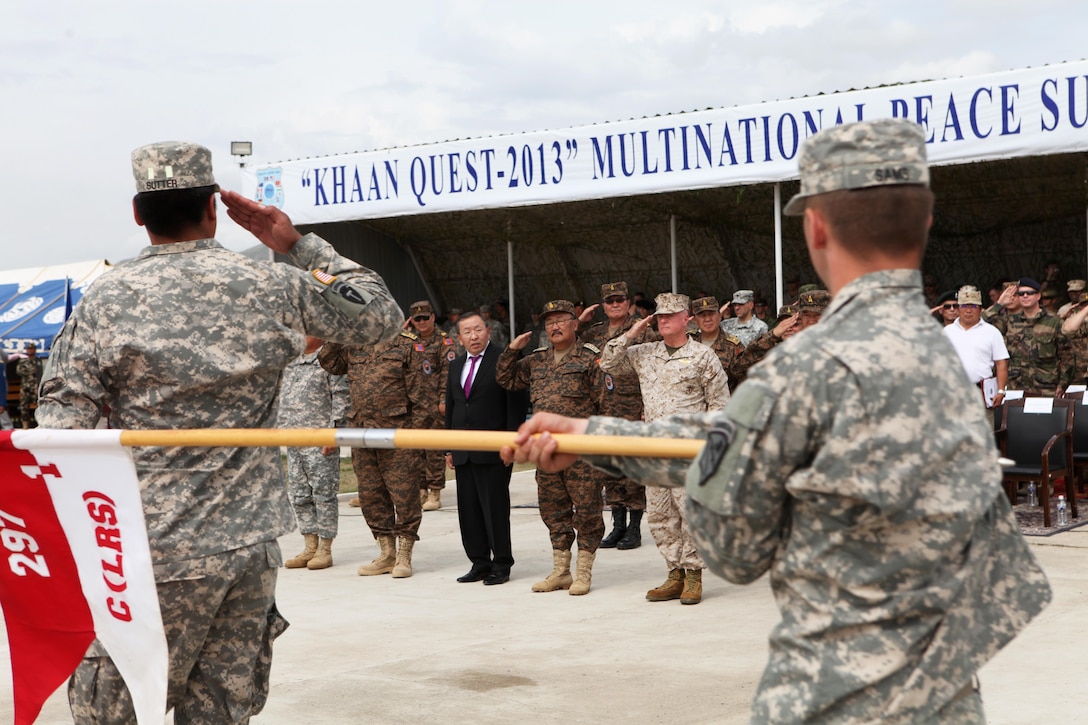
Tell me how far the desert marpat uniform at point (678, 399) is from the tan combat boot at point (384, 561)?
2278 mm

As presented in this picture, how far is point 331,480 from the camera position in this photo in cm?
923

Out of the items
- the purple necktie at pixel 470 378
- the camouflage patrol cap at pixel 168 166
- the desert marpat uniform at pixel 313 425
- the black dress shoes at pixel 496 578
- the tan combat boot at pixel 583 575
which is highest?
the camouflage patrol cap at pixel 168 166

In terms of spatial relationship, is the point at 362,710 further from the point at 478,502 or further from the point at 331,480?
the point at 331,480

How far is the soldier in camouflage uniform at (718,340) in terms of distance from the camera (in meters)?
9.02

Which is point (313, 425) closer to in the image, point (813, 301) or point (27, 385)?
point (813, 301)

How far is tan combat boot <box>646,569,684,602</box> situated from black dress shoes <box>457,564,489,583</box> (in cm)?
128

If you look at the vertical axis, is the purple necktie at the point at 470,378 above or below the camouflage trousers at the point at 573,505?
above

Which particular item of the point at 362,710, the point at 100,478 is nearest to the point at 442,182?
the point at 362,710

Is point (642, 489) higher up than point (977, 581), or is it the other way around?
point (977, 581)

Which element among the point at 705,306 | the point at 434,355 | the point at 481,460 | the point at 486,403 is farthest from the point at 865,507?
the point at 434,355

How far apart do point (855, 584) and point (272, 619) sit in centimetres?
178

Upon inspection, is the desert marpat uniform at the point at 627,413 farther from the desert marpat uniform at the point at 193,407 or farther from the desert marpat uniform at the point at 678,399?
the desert marpat uniform at the point at 193,407

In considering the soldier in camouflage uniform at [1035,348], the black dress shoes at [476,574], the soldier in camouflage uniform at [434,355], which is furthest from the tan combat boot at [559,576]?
the soldier in camouflage uniform at [1035,348]

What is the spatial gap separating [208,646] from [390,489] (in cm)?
572
